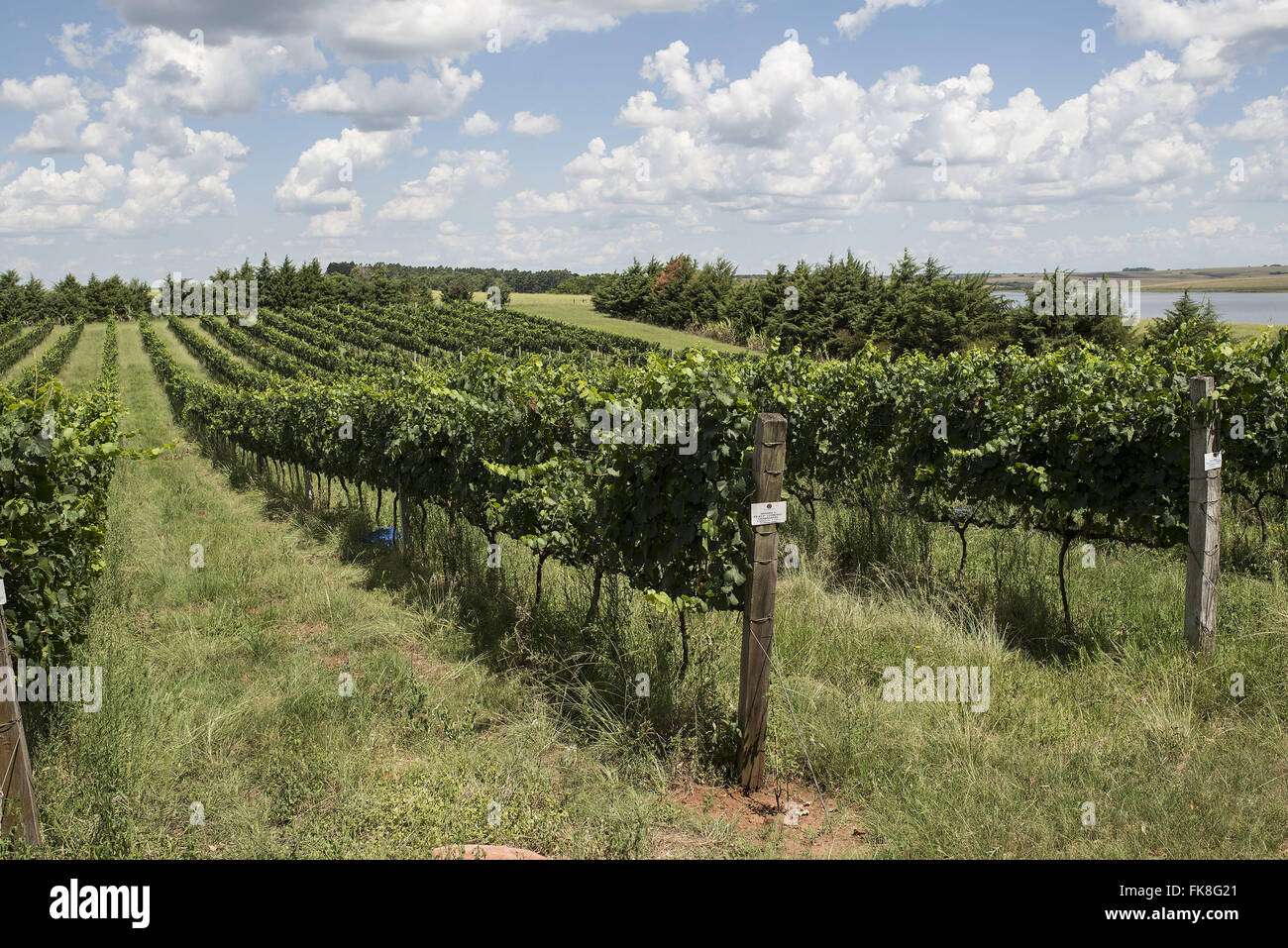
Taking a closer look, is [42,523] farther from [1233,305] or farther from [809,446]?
[1233,305]

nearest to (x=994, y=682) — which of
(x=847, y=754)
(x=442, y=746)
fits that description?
(x=847, y=754)

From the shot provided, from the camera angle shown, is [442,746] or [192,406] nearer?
[442,746]

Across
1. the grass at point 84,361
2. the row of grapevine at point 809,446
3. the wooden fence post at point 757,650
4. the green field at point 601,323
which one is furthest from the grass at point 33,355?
the wooden fence post at point 757,650

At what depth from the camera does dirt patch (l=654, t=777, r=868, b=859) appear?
3761 mm

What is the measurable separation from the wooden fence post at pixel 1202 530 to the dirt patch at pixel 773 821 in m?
3.28

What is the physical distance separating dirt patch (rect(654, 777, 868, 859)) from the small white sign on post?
1498mm

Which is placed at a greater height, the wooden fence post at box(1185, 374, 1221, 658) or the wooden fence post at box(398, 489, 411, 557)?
the wooden fence post at box(1185, 374, 1221, 658)

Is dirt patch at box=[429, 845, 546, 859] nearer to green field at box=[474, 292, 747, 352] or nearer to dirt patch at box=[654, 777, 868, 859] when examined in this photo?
dirt patch at box=[654, 777, 868, 859]

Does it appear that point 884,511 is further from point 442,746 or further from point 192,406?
point 192,406

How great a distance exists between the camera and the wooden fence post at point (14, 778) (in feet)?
11.1

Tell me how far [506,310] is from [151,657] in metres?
68.2

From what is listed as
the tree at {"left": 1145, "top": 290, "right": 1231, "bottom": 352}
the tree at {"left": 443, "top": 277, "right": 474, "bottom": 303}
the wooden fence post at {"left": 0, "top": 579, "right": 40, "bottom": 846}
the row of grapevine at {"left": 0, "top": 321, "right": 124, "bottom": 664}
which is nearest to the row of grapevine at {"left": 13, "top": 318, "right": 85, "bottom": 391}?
the tree at {"left": 443, "top": 277, "right": 474, "bottom": 303}

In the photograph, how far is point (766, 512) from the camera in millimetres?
4195

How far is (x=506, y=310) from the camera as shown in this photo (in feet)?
235
